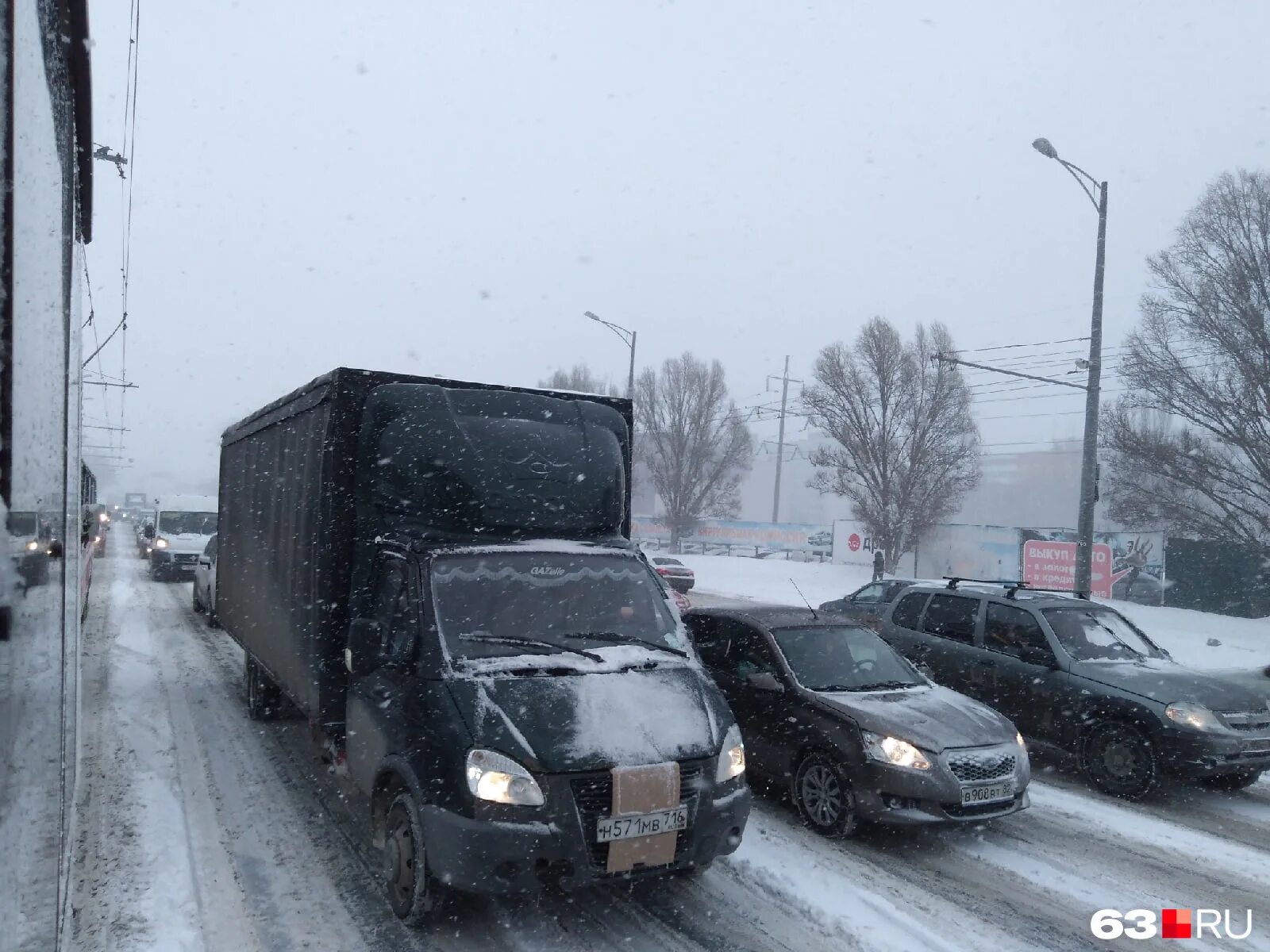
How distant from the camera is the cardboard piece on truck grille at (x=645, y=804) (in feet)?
14.3

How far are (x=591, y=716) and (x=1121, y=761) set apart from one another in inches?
211

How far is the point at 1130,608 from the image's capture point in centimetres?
2367

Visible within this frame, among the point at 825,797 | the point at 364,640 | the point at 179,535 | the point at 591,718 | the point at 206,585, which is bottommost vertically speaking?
the point at 179,535

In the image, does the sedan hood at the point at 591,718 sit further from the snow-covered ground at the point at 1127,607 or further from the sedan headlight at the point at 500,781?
the snow-covered ground at the point at 1127,607

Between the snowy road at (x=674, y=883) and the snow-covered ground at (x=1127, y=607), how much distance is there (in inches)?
295

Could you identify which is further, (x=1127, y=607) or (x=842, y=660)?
(x=1127, y=607)

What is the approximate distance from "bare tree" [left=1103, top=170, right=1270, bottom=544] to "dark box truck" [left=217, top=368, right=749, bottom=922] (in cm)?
1927

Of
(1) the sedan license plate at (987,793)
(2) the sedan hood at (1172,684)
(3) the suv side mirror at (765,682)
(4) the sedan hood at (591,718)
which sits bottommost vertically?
(1) the sedan license plate at (987,793)

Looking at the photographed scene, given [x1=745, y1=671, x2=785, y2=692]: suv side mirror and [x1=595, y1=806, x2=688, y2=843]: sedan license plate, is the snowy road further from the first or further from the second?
[x1=745, y1=671, x2=785, y2=692]: suv side mirror

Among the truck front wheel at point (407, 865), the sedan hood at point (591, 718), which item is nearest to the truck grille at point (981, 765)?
the sedan hood at point (591, 718)

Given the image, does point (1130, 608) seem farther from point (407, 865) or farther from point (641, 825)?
point (407, 865)

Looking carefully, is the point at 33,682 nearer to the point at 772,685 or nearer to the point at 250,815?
the point at 250,815

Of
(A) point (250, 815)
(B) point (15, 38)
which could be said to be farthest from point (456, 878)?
(B) point (15, 38)

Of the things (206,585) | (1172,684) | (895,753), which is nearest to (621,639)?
(895,753)
